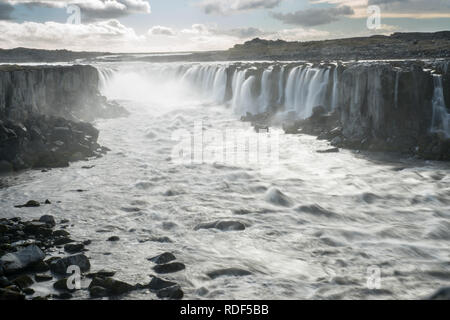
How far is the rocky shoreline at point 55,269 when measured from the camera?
9.06 m

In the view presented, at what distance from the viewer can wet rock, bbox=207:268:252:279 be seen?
10180mm

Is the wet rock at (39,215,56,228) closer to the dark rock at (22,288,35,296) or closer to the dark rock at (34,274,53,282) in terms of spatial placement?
the dark rock at (34,274,53,282)

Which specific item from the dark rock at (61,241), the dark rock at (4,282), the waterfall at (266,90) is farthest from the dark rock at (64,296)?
the waterfall at (266,90)

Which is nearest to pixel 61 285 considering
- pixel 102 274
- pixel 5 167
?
pixel 102 274

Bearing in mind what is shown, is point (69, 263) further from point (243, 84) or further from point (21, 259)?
point (243, 84)

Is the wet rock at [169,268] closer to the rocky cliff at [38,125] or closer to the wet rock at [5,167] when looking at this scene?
the rocky cliff at [38,125]

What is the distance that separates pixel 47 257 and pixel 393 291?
317 inches

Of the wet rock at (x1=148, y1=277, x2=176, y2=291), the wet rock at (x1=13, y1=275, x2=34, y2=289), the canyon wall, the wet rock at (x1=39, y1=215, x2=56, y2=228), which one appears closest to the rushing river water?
the wet rock at (x1=148, y1=277, x2=176, y2=291)

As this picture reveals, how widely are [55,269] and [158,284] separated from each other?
2.48 metres

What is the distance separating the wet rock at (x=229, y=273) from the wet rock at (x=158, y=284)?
105 cm

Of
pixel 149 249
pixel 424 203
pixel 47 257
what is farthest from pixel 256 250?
pixel 424 203

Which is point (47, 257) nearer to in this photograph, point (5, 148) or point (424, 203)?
point (5, 148)

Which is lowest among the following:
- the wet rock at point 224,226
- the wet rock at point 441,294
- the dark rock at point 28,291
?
the wet rock at point 441,294
